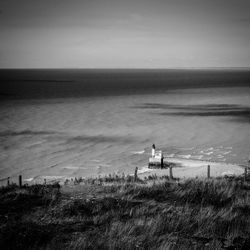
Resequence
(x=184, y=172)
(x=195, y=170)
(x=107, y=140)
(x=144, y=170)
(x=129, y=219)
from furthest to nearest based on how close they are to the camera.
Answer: (x=107, y=140), (x=144, y=170), (x=195, y=170), (x=184, y=172), (x=129, y=219)

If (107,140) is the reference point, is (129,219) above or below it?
above

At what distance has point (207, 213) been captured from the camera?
845 cm

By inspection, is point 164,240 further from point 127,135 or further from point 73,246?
point 127,135

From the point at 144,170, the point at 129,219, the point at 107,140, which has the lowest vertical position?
the point at 144,170

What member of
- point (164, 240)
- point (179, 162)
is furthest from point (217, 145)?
point (164, 240)

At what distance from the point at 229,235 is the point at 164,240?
5.27 ft

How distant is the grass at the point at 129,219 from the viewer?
6.54 m

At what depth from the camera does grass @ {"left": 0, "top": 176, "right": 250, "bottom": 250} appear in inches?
257

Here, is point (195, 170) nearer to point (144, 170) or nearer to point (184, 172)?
point (184, 172)

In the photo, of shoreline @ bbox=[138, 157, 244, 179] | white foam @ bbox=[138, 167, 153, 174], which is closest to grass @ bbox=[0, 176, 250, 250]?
shoreline @ bbox=[138, 157, 244, 179]

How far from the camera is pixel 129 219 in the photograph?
8211mm

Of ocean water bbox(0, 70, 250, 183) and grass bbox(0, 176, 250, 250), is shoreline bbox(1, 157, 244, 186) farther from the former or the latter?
grass bbox(0, 176, 250, 250)

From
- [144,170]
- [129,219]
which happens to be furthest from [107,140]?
[129,219]

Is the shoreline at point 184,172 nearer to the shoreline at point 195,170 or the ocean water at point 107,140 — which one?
the shoreline at point 195,170
